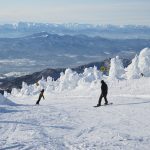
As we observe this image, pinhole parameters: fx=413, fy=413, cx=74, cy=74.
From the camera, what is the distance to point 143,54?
85.7 meters

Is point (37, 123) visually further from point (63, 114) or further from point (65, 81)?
point (65, 81)

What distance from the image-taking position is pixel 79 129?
18.3 m

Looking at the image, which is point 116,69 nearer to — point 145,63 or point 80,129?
point 145,63

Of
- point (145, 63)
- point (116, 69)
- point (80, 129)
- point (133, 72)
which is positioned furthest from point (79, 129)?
point (116, 69)

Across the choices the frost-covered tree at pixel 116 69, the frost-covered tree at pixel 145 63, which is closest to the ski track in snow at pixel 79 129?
the frost-covered tree at pixel 145 63

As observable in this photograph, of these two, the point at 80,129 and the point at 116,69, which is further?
the point at 116,69

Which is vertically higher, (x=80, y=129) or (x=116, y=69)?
(x=80, y=129)

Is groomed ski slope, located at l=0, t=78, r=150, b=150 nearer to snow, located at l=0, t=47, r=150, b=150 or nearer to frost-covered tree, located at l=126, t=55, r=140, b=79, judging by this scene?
snow, located at l=0, t=47, r=150, b=150

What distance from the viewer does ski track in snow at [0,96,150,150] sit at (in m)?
15.0

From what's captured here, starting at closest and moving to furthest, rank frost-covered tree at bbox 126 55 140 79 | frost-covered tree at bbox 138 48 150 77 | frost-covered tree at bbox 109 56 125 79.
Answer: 1. frost-covered tree at bbox 126 55 140 79
2. frost-covered tree at bbox 138 48 150 77
3. frost-covered tree at bbox 109 56 125 79

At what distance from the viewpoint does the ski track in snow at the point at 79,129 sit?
14963 millimetres

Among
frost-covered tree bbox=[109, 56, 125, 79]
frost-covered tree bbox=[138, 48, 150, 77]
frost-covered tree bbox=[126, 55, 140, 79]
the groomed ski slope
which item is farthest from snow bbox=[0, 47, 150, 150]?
frost-covered tree bbox=[109, 56, 125, 79]

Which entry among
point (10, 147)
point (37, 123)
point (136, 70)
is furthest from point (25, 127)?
point (136, 70)

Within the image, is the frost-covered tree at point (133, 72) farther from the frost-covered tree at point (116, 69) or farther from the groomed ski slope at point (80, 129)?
the groomed ski slope at point (80, 129)
